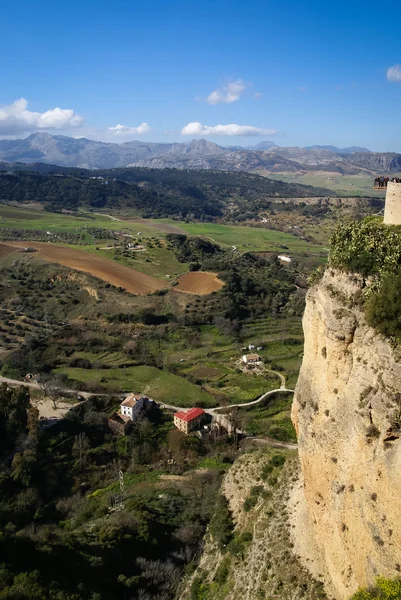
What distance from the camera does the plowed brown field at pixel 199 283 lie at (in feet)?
246

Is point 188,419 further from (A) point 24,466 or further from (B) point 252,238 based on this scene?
(B) point 252,238

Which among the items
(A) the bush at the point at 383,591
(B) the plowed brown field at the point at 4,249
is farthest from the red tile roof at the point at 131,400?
(B) the plowed brown field at the point at 4,249

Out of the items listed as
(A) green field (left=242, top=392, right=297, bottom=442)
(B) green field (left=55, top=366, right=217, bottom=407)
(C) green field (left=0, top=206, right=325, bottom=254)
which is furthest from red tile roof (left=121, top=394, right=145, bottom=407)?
(C) green field (left=0, top=206, right=325, bottom=254)

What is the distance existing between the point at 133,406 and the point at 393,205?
3259 cm

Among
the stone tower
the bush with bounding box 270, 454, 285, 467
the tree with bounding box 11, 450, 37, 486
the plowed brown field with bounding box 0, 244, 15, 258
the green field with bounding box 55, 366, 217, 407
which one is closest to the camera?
the stone tower

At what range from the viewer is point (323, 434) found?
16969mm

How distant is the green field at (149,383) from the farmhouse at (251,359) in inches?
337

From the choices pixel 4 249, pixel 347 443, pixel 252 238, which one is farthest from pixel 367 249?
pixel 252 238

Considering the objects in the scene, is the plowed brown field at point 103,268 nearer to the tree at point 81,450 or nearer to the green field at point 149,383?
the green field at point 149,383

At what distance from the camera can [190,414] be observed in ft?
141

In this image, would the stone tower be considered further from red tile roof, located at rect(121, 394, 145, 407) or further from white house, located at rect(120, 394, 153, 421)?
red tile roof, located at rect(121, 394, 145, 407)

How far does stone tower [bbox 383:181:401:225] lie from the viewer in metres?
17.7

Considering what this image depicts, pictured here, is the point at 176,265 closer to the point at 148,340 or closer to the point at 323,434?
the point at 148,340

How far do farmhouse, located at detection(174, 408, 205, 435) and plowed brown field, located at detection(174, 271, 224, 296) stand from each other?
106 feet
